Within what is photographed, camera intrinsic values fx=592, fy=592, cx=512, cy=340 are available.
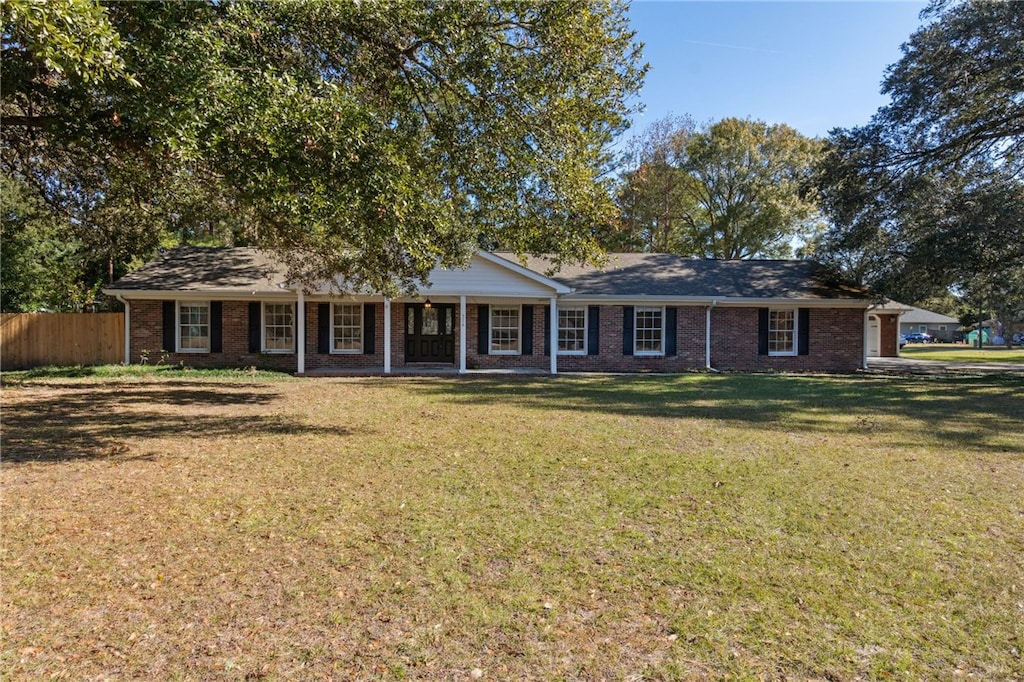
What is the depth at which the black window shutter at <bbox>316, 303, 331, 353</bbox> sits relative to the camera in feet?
59.4

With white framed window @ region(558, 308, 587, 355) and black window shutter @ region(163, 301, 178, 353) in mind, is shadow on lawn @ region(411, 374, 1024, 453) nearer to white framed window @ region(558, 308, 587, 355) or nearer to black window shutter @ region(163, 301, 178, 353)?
white framed window @ region(558, 308, 587, 355)

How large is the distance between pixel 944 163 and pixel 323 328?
60.2 ft

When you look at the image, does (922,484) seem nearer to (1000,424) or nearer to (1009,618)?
(1009,618)

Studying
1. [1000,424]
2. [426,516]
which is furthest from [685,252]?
[426,516]

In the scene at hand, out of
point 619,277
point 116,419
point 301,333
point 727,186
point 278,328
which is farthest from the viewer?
point 727,186

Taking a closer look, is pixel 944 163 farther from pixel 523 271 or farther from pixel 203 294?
pixel 203 294

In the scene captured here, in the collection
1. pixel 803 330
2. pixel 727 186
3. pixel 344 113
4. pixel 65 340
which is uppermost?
pixel 727 186

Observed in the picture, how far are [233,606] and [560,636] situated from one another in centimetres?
180

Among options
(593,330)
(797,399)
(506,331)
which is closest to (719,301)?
(593,330)

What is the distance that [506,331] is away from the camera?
61.4ft

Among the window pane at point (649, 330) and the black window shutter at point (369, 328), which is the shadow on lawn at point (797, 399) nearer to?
the window pane at point (649, 330)

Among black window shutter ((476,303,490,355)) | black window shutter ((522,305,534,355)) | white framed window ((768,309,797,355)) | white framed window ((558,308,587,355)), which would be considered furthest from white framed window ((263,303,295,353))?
white framed window ((768,309,797,355))

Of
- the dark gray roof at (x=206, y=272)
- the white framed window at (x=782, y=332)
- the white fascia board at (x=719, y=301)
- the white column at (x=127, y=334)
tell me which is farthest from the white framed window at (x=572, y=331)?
the white column at (x=127, y=334)

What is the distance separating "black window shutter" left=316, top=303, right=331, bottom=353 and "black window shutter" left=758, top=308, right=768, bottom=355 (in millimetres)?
13771
